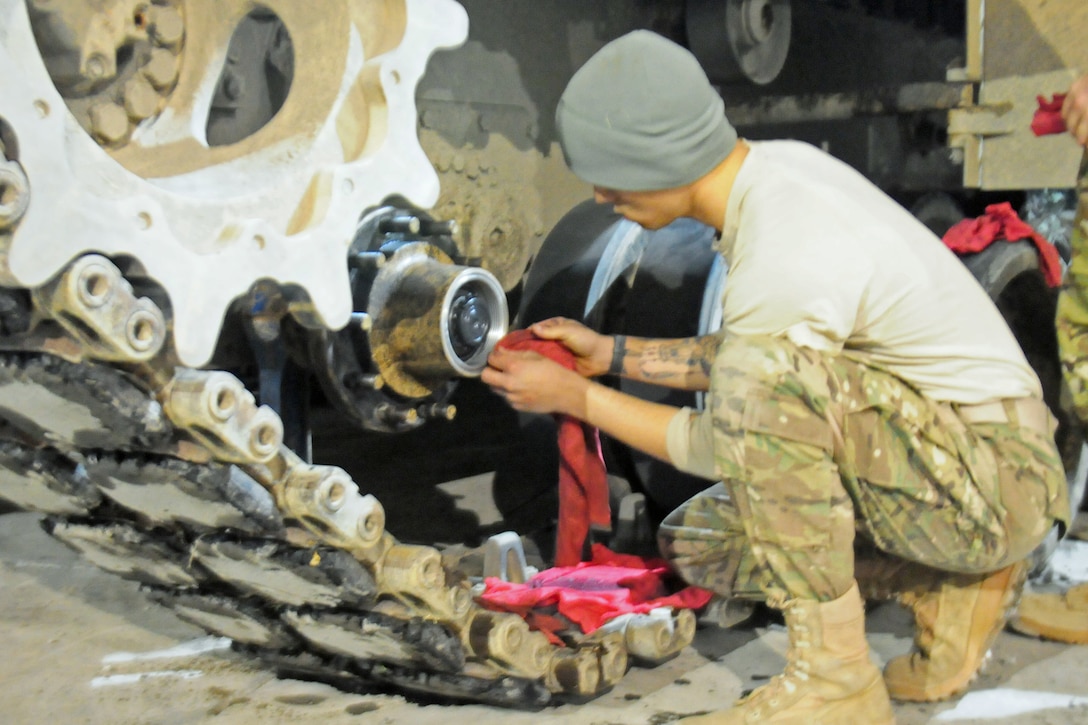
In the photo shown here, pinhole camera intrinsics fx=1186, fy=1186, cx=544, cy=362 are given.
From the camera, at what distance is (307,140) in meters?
1.80

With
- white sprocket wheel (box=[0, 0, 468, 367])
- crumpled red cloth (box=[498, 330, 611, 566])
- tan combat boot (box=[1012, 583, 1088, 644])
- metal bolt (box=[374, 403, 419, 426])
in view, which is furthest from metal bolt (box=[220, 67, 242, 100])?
tan combat boot (box=[1012, 583, 1088, 644])

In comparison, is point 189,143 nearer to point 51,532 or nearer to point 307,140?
point 307,140

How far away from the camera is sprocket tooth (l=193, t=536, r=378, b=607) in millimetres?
1629

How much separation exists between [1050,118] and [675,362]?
32.3 inches

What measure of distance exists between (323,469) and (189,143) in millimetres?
761

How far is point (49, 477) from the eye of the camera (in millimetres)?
1787

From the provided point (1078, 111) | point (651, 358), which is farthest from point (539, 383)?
point (1078, 111)

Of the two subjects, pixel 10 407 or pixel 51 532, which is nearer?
pixel 10 407

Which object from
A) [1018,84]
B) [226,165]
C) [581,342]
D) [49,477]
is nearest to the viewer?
[49,477]

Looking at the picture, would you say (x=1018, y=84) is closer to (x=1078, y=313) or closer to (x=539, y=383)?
(x=1078, y=313)

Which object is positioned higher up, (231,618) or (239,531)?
(239,531)

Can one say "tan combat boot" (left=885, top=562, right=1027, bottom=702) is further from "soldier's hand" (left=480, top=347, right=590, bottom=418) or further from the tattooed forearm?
"soldier's hand" (left=480, top=347, right=590, bottom=418)

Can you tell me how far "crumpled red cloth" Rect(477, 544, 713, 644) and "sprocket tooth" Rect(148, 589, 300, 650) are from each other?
0.34m

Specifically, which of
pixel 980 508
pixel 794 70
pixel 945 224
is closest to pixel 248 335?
pixel 980 508
